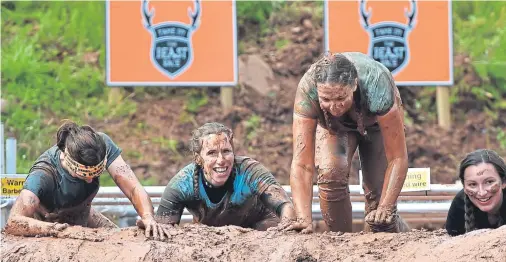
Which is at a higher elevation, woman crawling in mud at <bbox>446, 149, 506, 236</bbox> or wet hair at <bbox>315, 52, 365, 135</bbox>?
wet hair at <bbox>315, 52, 365, 135</bbox>

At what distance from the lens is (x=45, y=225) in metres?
6.58

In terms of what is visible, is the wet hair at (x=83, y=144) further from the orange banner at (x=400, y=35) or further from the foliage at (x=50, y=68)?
the foliage at (x=50, y=68)

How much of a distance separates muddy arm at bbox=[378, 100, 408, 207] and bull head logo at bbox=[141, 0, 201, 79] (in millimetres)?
4901

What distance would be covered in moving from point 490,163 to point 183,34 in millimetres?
5970

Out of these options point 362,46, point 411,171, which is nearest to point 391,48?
point 362,46

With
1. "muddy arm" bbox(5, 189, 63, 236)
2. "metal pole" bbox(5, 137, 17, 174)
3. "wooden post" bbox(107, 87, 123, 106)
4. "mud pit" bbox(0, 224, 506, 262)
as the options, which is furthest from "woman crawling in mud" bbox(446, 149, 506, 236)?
"wooden post" bbox(107, 87, 123, 106)

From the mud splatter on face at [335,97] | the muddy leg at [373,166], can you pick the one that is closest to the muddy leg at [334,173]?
the muddy leg at [373,166]

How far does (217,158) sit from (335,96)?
987 millimetres

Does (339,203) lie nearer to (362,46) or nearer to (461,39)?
(362,46)

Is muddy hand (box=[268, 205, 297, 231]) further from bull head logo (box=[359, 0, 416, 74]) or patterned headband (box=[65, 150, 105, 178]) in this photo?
bull head logo (box=[359, 0, 416, 74])

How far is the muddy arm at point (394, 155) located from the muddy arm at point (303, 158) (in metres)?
0.43

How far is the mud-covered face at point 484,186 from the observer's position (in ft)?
19.6

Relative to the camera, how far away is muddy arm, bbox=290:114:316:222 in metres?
6.71

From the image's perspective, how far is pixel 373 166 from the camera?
298 inches
